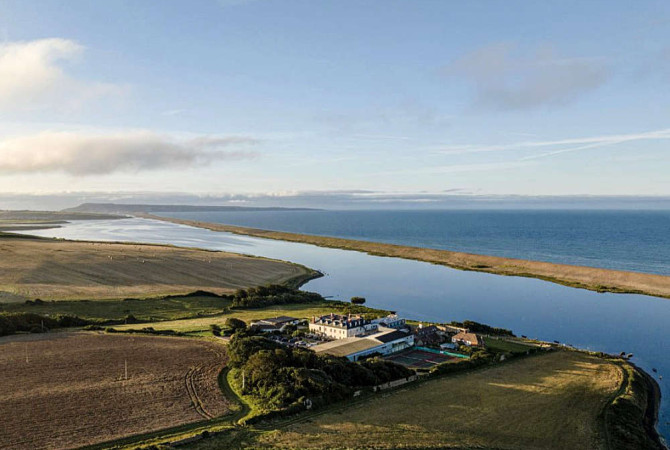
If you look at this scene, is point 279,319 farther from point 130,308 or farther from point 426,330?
point 130,308

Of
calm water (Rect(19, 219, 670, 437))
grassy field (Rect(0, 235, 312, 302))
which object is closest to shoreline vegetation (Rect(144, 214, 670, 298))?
calm water (Rect(19, 219, 670, 437))

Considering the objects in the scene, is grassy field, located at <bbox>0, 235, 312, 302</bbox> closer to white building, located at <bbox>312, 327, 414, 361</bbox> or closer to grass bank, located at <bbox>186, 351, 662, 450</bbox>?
white building, located at <bbox>312, 327, 414, 361</bbox>

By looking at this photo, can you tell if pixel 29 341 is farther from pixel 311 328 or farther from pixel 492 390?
pixel 492 390

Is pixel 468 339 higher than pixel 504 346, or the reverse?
pixel 468 339

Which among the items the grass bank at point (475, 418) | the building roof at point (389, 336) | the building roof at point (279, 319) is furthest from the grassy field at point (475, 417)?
the building roof at point (279, 319)

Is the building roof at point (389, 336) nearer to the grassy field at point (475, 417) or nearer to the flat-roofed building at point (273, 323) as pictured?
the grassy field at point (475, 417)

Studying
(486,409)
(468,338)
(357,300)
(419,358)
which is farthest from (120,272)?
(486,409)

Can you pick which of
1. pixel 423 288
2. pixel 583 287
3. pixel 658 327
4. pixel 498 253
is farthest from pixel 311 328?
pixel 498 253
